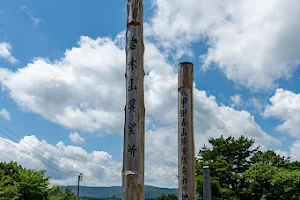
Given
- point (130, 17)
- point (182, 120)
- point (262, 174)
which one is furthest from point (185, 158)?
point (262, 174)

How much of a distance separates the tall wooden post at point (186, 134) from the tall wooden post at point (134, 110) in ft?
7.98

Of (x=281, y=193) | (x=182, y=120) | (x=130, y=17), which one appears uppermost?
(x=130, y=17)

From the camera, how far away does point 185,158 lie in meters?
6.21

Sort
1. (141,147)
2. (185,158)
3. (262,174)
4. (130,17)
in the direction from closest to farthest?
1. (141,147)
2. (130,17)
3. (185,158)
4. (262,174)

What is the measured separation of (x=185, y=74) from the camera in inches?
258

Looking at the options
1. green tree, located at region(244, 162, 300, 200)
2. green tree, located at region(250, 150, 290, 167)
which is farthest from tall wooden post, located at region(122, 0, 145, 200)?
green tree, located at region(250, 150, 290, 167)

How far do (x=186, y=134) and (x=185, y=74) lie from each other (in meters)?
1.13

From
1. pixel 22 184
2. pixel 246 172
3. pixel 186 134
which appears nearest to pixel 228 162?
pixel 246 172

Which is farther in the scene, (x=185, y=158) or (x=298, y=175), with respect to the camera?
(x=298, y=175)

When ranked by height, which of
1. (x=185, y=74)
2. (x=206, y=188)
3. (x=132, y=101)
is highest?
(x=185, y=74)

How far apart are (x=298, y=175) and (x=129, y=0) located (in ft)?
57.5

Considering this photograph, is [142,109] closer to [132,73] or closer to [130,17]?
[132,73]

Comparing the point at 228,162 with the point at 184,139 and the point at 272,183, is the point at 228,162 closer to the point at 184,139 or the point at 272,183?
the point at 272,183

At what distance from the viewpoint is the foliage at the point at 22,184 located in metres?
16.9
